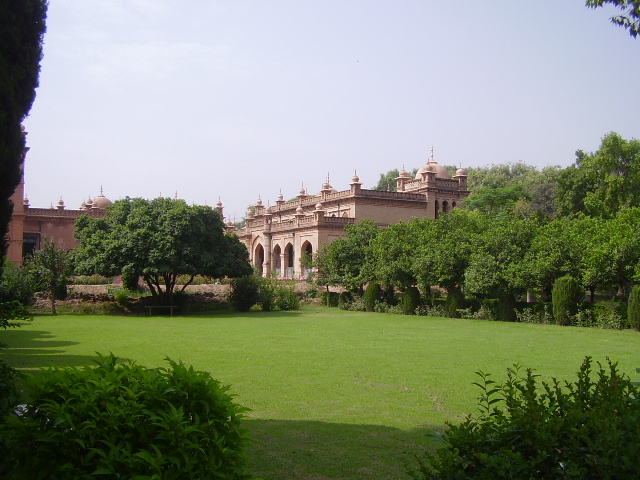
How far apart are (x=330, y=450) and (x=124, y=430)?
3419 mm

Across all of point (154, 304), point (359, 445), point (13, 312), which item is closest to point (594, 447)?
point (359, 445)

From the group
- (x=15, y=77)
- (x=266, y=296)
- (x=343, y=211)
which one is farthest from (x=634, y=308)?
(x=343, y=211)

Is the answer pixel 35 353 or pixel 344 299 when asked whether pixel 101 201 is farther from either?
pixel 35 353

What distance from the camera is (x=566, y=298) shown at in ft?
76.6

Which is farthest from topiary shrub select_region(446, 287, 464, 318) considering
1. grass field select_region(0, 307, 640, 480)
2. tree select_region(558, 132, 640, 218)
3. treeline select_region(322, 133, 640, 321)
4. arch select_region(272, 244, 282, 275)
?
arch select_region(272, 244, 282, 275)

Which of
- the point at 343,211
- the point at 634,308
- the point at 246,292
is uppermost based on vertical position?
the point at 343,211

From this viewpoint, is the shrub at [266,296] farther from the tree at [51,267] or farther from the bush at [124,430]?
the bush at [124,430]

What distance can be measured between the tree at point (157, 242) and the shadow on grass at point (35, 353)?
367 inches

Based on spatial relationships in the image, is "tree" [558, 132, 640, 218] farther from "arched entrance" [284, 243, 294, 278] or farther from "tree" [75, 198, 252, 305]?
"tree" [75, 198, 252, 305]

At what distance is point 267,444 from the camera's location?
6.81 m

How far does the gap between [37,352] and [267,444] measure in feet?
30.9

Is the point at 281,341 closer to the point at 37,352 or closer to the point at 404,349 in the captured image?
the point at 404,349

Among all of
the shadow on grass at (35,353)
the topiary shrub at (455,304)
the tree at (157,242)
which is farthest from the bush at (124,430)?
the topiary shrub at (455,304)

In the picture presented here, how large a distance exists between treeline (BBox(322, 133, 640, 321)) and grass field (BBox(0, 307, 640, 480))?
2.66 meters
